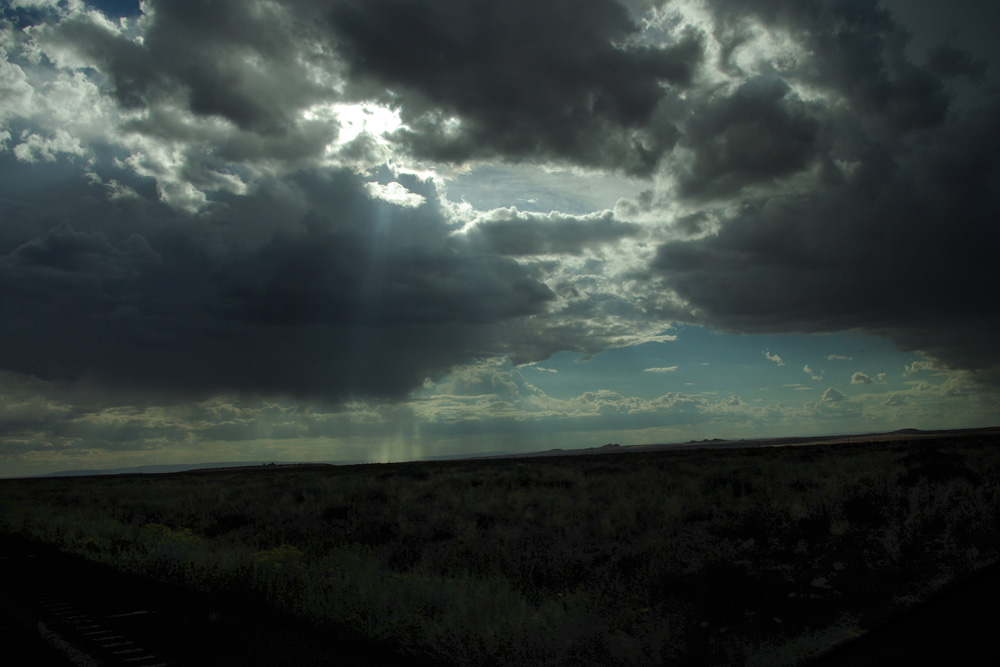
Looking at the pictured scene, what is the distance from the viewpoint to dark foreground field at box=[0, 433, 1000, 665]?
7.47 m

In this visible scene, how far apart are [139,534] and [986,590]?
1892 cm

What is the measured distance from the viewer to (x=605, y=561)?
13.3 meters

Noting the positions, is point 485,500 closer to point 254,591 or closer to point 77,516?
point 254,591

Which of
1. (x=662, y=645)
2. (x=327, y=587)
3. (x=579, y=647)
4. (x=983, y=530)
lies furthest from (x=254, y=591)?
(x=983, y=530)

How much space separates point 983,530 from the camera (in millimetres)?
10945

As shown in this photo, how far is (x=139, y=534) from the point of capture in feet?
54.2

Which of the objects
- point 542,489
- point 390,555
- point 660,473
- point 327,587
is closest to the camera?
point 327,587

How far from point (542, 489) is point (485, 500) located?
9.38ft

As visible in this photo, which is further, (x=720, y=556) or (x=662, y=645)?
(x=720, y=556)

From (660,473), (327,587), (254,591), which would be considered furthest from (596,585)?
(660,473)

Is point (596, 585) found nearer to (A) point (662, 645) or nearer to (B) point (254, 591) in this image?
(A) point (662, 645)

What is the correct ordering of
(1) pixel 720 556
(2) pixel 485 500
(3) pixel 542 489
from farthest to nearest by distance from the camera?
(3) pixel 542 489 → (2) pixel 485 500 → (1) pixel 720 556

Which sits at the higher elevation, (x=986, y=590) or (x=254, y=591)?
(x=986, y=590)

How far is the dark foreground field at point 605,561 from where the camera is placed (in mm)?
7473
